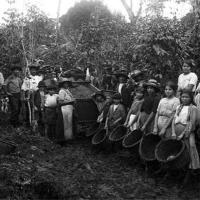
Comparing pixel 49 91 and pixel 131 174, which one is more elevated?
pixel 49 91

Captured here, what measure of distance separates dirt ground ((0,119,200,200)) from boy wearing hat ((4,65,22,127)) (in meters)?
1.37

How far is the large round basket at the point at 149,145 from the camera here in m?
→ 6.63

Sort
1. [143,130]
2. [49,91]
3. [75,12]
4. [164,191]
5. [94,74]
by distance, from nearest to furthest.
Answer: [164,191]
[143,130]
[49,91]
[94,74]
[75,12]

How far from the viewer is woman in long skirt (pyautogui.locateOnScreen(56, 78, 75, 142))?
8805 mm

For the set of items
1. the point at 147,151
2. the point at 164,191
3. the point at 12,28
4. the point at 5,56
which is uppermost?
the point at 12,28

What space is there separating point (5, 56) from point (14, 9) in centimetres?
180

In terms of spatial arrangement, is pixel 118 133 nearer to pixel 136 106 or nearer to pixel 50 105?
pixel 136 106

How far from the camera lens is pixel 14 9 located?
13320 millimetres

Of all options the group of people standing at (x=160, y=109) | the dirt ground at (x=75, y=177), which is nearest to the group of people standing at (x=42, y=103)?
the dirt ground at (x=75, y=177)

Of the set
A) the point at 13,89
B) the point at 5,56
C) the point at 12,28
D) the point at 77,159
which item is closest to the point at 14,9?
the point at 12,28

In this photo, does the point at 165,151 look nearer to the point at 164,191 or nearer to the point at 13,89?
the point at 164,191

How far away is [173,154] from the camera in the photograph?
6355mm

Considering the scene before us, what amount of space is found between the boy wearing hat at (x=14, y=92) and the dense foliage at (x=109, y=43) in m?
3.01

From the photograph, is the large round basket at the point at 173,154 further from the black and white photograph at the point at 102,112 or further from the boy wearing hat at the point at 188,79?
the boy wearing hat at the point at 188,79
